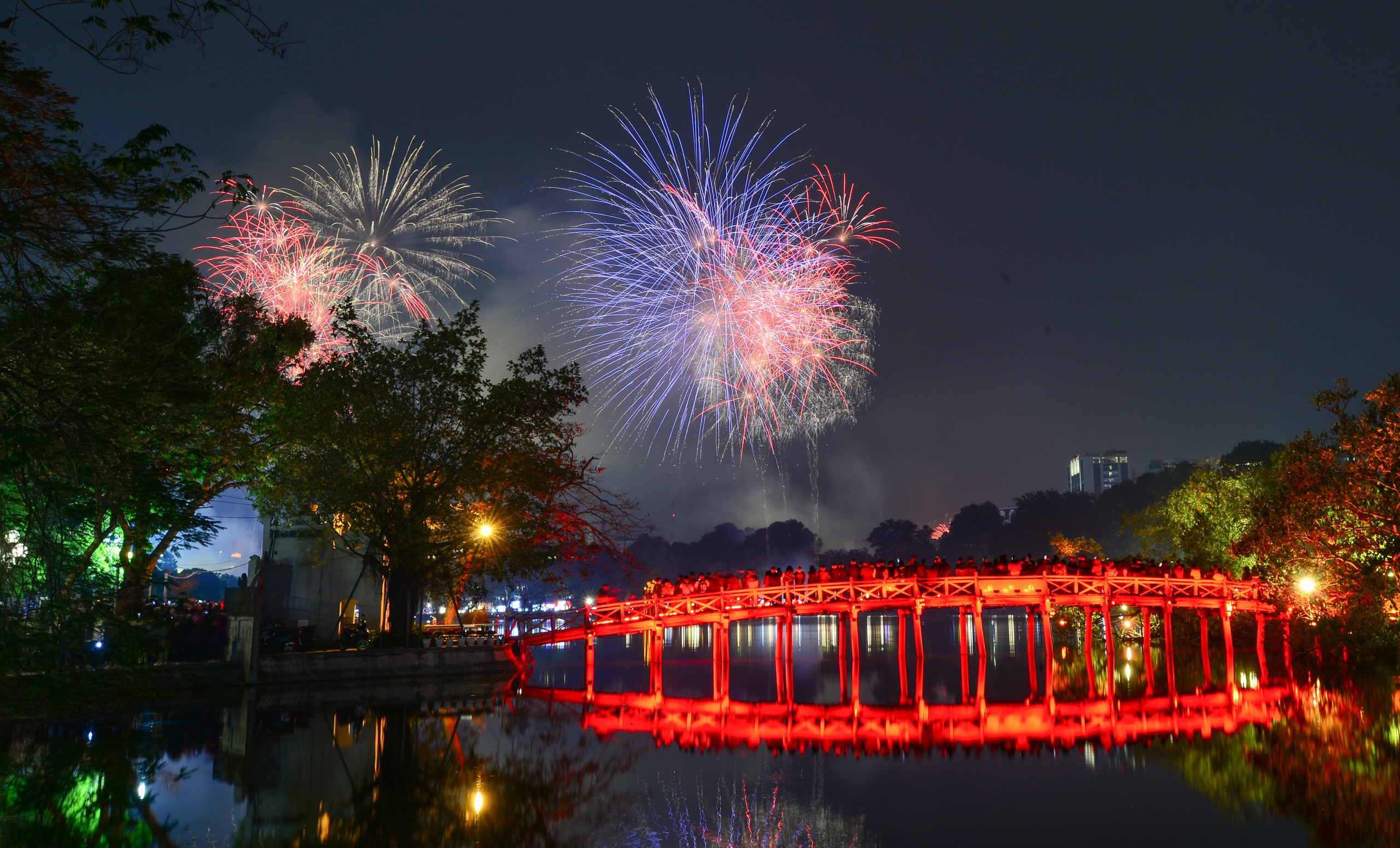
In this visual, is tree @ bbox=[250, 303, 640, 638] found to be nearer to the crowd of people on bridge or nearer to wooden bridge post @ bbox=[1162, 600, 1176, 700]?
the crowd of people on bridge

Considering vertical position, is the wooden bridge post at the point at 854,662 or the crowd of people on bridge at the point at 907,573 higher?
the crowd of people on bridge at the point at 907,573

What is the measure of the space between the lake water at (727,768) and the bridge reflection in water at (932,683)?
0.22 m

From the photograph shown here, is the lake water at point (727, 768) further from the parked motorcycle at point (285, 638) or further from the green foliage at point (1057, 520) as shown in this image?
the green foliage at point (1057, 520)

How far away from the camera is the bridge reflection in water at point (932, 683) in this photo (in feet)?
71.6

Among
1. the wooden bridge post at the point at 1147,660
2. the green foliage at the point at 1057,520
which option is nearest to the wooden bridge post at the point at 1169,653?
the wooden bridge post at the point at 1147,660

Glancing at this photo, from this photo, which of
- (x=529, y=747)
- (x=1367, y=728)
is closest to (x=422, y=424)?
(x=529, y=747)

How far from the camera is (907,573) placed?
30812 millimetres

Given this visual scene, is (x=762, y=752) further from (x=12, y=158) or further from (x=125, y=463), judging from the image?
(x=12, y=158)

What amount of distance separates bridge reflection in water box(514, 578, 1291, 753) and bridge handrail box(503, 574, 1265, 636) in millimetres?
77

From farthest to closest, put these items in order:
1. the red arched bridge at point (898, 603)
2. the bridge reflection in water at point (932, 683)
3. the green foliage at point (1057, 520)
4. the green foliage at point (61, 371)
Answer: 1. the green foliage at point (1057, 520)
2. the red arched bridge at point (898, 603)
3. the bridge reflection in water at point (932, 683)
4. the green foliage at point (61, 371)

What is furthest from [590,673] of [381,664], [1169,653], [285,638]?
[1169,653]

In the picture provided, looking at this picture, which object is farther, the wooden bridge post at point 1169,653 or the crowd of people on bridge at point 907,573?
the crowd of people on bridge at point 907,573

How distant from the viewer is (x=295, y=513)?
108 ft

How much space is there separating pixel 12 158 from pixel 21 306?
1609mm
